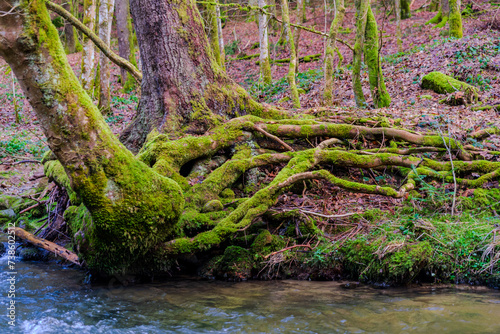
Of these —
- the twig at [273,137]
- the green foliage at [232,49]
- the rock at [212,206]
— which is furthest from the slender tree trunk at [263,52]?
the rock at [212,206]

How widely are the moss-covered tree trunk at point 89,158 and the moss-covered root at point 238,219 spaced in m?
0.22

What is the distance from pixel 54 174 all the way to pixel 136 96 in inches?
482

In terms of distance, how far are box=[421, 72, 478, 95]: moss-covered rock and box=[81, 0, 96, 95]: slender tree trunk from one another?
11055 millimetres

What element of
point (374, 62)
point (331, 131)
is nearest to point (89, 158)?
point (331, 131)

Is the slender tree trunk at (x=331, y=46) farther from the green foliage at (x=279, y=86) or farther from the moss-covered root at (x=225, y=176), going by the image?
the green foliage at (x=279, y=86)

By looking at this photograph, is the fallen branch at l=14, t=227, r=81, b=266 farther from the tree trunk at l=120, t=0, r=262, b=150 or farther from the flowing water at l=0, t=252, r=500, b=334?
the tree trunk at l=120, t=0, r=262, b=150

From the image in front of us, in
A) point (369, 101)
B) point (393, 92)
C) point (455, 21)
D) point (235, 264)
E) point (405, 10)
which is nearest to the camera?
point (235, 264)

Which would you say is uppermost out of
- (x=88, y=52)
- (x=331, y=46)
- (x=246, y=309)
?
(x=88, y=52)

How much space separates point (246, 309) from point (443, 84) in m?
10.6

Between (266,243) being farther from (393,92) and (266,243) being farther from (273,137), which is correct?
(393,92)

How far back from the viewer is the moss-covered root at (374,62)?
992 cm

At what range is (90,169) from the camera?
3.83 meters

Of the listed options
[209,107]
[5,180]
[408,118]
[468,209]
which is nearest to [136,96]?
[5,180]

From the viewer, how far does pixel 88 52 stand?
12250 mm
